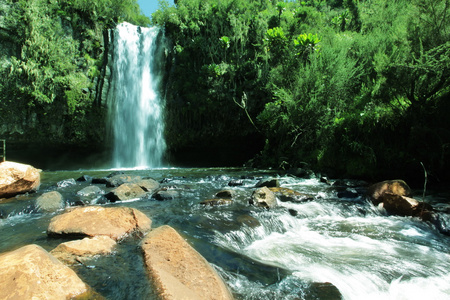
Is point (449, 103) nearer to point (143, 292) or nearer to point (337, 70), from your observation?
point (337, 70)

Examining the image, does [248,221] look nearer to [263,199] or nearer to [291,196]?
[263,199]

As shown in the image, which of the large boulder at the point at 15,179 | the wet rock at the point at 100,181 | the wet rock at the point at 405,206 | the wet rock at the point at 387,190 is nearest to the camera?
the wet rock at the point at 405,206

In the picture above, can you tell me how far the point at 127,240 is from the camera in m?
4.80

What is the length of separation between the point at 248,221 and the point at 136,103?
53.9ft

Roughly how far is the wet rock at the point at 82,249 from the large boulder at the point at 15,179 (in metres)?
5.88

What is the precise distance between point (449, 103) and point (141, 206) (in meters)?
10.5

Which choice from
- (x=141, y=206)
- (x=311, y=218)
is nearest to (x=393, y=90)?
(x=311, y=218)

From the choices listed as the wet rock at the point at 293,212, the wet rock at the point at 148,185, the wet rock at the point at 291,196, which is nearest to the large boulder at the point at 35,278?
the wet rock at the point at 293,212

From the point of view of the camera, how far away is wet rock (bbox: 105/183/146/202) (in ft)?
27.6

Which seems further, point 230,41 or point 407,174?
point 230,41

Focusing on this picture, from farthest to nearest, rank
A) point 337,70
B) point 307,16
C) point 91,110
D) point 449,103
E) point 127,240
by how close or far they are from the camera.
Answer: point 307,16, point 91,110, point 337,70, point 449,103, point 127,240

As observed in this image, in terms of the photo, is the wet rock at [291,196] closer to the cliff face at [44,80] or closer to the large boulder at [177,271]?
the large boulder at [177,271]

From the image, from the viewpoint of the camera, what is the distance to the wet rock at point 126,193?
8.42 meters

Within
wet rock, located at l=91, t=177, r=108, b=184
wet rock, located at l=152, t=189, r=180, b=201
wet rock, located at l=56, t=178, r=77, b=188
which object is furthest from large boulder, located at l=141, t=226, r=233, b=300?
wet rock, located at l=56, t=178, r=77, b=188
